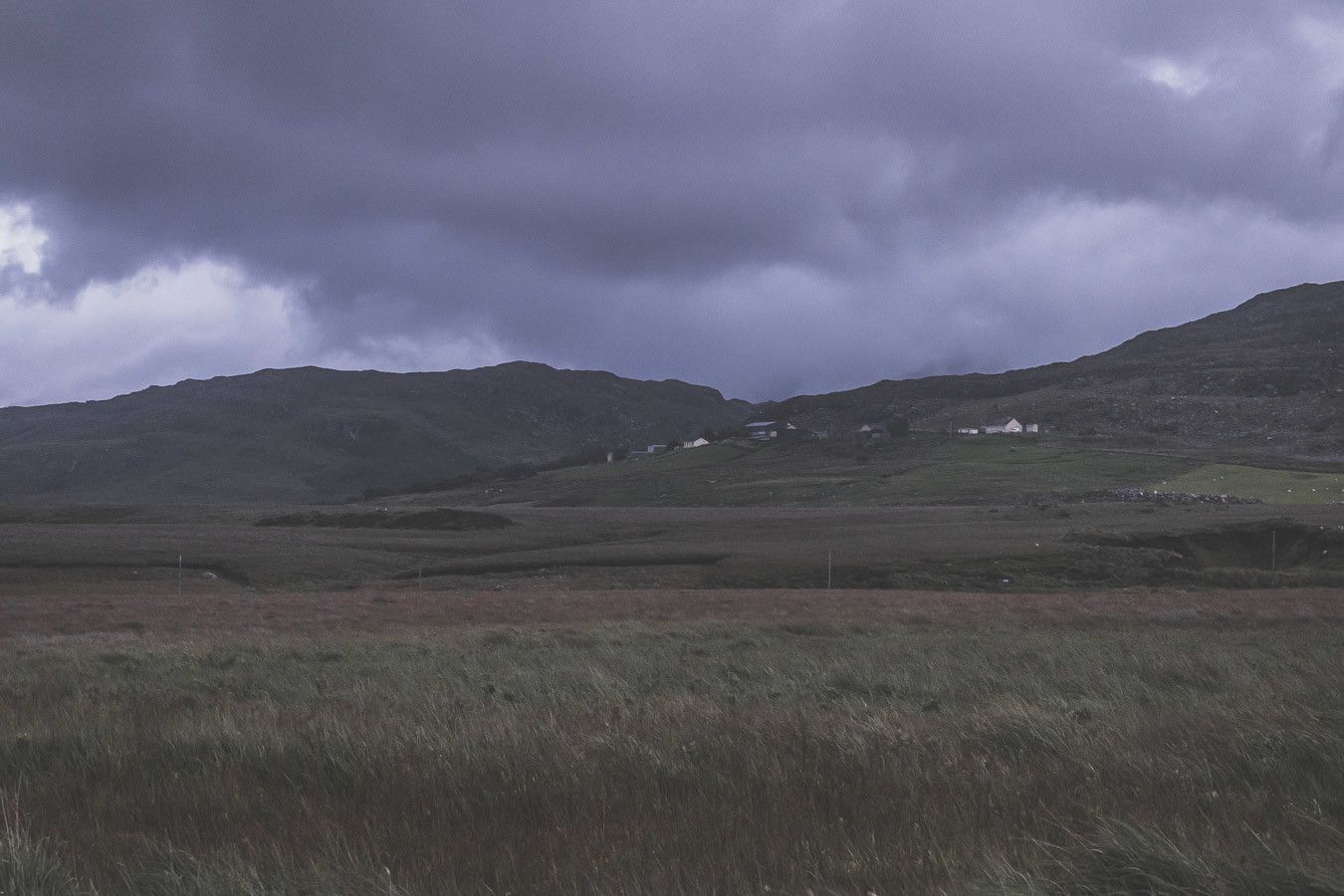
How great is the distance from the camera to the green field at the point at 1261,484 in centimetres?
10256

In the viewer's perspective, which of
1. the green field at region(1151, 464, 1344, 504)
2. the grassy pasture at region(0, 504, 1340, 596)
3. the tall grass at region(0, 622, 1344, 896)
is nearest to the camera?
the tall grass at region(0, 622, 1344, 896)

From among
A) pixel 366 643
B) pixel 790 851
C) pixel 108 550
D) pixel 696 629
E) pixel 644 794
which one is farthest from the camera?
pixel 108 550

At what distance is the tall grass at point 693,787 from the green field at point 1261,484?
102825 mm

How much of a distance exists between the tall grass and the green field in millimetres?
102825

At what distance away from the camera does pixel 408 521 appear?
99.8 meters

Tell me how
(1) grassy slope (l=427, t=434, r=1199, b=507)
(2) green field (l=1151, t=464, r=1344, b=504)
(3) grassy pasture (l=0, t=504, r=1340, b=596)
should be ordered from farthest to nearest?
1. (1) grassy slope (l=427, t=434, r=1199, b=507)
2. (2) green field (l=1151, t=464, r=1344, b=504)
3. (3) grassy pasture (l=0, t=504, r=1340, b=596)

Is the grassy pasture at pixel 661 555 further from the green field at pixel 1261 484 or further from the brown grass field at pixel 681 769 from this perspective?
the brown grass field at pixel 681 769

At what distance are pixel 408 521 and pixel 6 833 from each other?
9673 cm

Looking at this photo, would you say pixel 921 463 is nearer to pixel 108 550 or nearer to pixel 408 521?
pixel 408 521

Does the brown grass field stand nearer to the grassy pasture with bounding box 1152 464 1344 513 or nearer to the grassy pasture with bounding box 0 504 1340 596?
the grassy pasture with bounding box 0 504 1340 596

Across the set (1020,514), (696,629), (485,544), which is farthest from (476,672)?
(1020,514)

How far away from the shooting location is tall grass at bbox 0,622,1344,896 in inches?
199

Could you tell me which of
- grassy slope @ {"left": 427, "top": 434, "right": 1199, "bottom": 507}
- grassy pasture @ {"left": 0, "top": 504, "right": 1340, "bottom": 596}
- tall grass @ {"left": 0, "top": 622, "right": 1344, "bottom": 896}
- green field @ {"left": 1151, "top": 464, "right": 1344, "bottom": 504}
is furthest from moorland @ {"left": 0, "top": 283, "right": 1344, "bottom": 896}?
grassy slope @ {"left": 427, "top": 434, "right": 1199, "bottom": 507}

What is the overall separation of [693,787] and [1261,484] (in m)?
123
